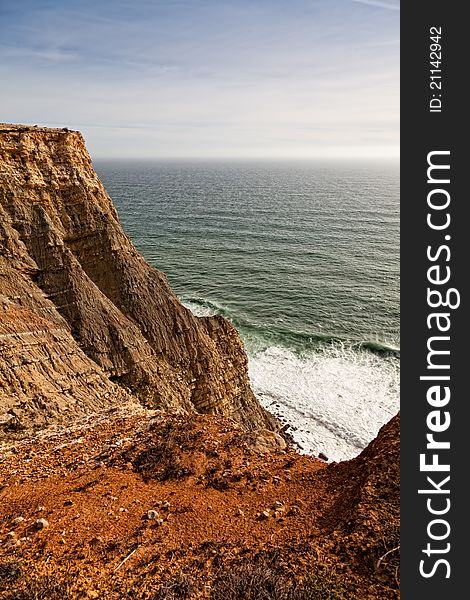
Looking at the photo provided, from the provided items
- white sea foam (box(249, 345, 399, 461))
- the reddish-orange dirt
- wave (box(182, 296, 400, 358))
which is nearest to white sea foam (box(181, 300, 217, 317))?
wave (box(182, 296, 400, 358))

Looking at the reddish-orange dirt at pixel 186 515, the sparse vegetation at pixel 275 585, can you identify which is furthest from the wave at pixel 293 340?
the sparse vegetation at pixel 275 585

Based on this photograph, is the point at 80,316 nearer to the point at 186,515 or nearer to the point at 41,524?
the point at 41,524

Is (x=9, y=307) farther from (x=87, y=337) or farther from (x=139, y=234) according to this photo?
(x=139, y=234)

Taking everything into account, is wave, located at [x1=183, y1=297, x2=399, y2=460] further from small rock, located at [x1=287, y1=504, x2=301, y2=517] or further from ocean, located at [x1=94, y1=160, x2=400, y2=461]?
small rock, located at [x1=287, y1=504, x2=301, y2=517]

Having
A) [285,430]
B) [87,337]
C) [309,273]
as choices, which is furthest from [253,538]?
[309,273]

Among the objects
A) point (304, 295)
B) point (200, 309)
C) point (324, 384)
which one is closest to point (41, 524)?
point (324, 384)

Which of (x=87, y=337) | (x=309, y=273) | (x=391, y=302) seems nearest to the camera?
(x=87, y=337)
